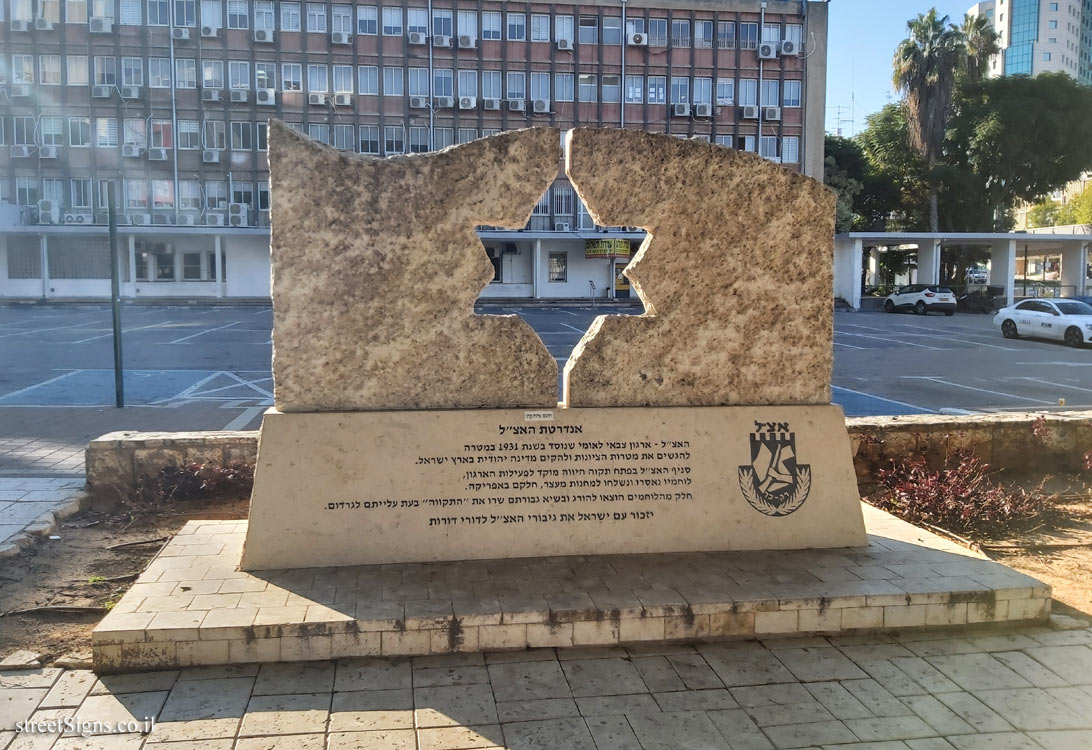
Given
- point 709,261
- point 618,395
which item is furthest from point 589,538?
point 709,261

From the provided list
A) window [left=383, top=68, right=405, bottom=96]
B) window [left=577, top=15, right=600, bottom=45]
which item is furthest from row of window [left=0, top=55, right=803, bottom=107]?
window [left=577, top=15, right=600, bottom=45]

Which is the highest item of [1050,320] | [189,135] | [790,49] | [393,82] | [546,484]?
[790,49]

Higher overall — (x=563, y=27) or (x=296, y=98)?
(x=563, y=27)

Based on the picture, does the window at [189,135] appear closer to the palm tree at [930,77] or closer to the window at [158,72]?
the window at [158,72]

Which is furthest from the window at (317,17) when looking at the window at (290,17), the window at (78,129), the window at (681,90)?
the window at (681,90)

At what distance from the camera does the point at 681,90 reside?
149ft

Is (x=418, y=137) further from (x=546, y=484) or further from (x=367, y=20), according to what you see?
(x=546, y=484)

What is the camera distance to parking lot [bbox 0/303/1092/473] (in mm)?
11094

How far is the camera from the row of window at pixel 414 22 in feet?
137

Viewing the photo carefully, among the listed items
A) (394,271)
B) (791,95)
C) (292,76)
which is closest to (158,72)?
Answer: (292,76)

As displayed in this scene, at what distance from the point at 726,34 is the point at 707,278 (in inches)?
1738

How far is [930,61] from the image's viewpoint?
4506 centimetres

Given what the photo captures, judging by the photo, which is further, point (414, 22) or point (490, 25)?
point (490, 25)

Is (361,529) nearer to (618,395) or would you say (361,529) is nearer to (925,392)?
(618,395)
